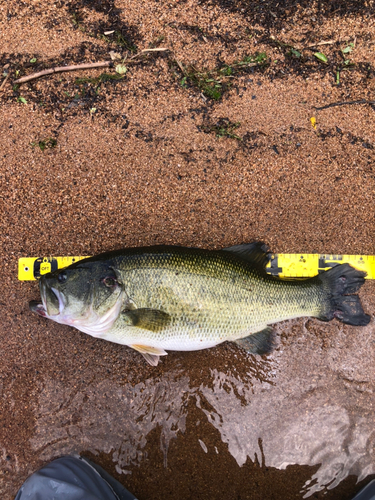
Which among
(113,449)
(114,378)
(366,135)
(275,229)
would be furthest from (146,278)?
(366,135)

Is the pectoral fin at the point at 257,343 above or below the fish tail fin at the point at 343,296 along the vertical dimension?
below

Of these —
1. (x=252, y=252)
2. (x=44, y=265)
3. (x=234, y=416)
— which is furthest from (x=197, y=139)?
(x=234, y=416)

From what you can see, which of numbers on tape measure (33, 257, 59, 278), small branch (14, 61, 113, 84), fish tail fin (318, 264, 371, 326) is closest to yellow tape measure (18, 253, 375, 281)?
numbers on tape measure (33, 257, 59, 278)

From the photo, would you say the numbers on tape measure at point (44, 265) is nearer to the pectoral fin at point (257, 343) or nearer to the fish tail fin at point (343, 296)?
the pectoral fin at point (257, 343)

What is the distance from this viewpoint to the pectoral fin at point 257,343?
289 centimetres

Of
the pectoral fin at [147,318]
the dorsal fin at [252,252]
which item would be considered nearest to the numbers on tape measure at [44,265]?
the pectoral fin at [147,318]

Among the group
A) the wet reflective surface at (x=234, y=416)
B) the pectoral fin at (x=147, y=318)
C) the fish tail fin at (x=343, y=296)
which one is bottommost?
the wet reflective surface at (x=234, y=416)

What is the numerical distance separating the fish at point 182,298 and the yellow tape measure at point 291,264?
22 centimetres

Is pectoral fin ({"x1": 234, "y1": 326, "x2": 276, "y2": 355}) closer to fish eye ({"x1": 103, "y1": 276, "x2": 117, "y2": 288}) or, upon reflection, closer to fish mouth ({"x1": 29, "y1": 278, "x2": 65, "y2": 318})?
fish eye ({"x1": 103, "y1": 276, "x2": 117, "y2": 288})

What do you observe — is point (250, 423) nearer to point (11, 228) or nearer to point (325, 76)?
point (11, 228)

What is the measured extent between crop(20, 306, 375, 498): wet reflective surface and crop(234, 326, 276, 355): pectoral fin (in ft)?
0.81

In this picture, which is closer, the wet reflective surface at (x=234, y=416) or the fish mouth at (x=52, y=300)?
the fish mouth at (x=52, y=300)

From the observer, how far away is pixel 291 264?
313 centimetres

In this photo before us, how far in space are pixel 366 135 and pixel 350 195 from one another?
598 millimetres
